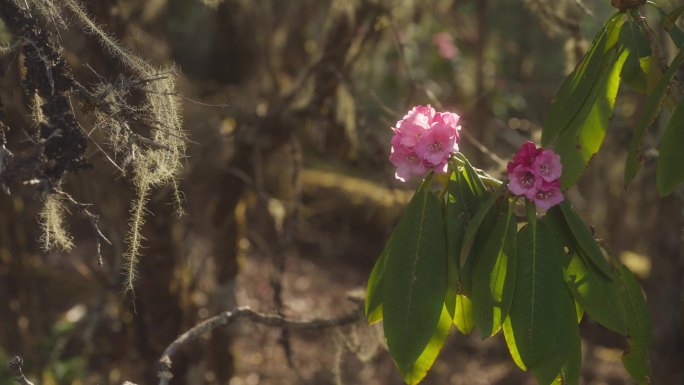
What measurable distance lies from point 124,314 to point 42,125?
1858 mm

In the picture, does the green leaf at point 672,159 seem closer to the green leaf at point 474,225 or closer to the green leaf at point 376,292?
the green leaf at point 474,225

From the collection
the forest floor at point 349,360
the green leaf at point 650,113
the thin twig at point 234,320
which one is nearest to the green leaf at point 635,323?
the green leaf at point 650,113

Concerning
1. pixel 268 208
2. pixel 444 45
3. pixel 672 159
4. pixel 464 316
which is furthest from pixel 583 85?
pixel 444 45

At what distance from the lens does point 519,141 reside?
557cm

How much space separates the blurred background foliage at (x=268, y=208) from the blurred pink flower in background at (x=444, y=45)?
0.07 ft

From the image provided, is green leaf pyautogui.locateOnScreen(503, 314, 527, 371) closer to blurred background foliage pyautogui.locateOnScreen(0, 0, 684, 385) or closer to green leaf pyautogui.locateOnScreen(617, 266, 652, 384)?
green leaf pyautogui.locateOnScreen(617, 266, 652, 384)

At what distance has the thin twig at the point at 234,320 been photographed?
1768 mm

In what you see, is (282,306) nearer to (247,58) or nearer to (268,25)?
(268,25)

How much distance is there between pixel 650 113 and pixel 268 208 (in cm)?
189

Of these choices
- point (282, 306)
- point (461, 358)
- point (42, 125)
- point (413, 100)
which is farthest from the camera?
point (461, 358)

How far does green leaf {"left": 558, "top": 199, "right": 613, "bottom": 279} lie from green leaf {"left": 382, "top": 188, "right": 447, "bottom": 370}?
0.69ft

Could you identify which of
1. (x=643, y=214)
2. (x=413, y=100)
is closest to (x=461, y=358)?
(x=643, y=214)

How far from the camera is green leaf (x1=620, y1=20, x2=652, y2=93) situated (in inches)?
60.0

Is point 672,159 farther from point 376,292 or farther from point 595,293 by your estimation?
point 376,292
